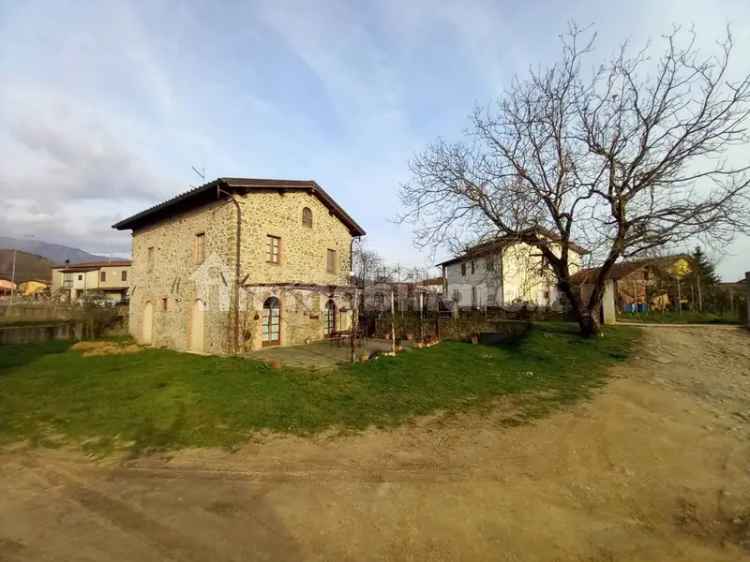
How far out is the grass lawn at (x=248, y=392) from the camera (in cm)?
596

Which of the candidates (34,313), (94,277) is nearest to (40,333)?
(34,313)

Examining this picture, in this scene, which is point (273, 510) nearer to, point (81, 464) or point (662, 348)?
point (81, 464)

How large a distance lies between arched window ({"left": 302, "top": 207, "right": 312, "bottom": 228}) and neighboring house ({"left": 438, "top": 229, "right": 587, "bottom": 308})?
6807 mm

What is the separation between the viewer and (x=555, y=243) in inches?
492

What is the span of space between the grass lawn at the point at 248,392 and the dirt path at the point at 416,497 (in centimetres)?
68

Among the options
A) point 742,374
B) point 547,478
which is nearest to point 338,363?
point 547,478

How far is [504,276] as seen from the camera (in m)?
26.2

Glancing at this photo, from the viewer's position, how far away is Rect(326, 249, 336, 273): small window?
17703mm

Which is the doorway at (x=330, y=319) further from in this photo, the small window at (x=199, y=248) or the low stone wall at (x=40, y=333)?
the low stone wall at (x=40, y=333)

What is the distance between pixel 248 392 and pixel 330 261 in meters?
10.8

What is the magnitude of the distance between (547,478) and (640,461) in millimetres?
1475

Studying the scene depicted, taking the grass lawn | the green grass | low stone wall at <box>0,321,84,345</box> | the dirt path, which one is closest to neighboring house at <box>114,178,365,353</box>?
the grass lawn

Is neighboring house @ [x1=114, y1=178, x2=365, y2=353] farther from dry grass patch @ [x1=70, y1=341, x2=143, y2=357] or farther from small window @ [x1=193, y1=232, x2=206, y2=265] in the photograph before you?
dry grass patch @ [x1=70, y1=341, x2=143, y2=357]

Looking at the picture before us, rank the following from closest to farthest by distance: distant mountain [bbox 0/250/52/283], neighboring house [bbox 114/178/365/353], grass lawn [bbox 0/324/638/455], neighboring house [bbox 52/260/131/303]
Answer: grass lawn [bbox 0/324/638/455] < neighboring house [bbox 114/178/365/353] < neighboring house [bbox 52/260/131/303] < distant mountain [bbox 0/250/52/283]
